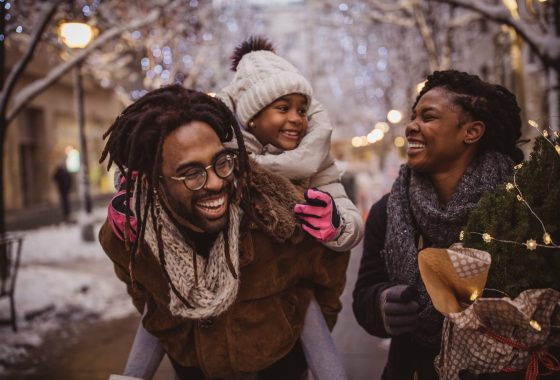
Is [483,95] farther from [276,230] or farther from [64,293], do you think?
[64,293]

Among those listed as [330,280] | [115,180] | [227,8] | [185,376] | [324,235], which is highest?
[227,8]

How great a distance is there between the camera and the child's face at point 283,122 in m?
2.29

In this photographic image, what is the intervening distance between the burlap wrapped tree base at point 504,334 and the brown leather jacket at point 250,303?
0.61 meters

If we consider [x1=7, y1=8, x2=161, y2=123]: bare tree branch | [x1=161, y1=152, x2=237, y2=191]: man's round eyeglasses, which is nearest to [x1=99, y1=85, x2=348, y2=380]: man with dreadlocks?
[x1=161, y1=152, x2=237, y2=191]: man's round eyeglasses

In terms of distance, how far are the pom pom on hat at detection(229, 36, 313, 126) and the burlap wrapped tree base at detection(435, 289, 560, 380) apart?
1.21 m

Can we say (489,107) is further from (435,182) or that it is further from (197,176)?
(197,176)

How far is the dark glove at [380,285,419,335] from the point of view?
1814mm

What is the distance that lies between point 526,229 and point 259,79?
4.28 feet

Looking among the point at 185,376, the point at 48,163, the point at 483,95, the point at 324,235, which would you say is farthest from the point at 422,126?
the point at 48,163

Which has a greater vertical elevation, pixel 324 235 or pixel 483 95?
pixel 483 95

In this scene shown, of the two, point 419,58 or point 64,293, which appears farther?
point 419,58

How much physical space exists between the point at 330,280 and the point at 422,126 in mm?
723

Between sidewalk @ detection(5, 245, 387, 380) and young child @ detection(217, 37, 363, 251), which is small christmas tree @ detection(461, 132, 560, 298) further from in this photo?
sidewalk @ detection(5, 245, 387, 380)

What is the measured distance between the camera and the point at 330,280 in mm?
2051
